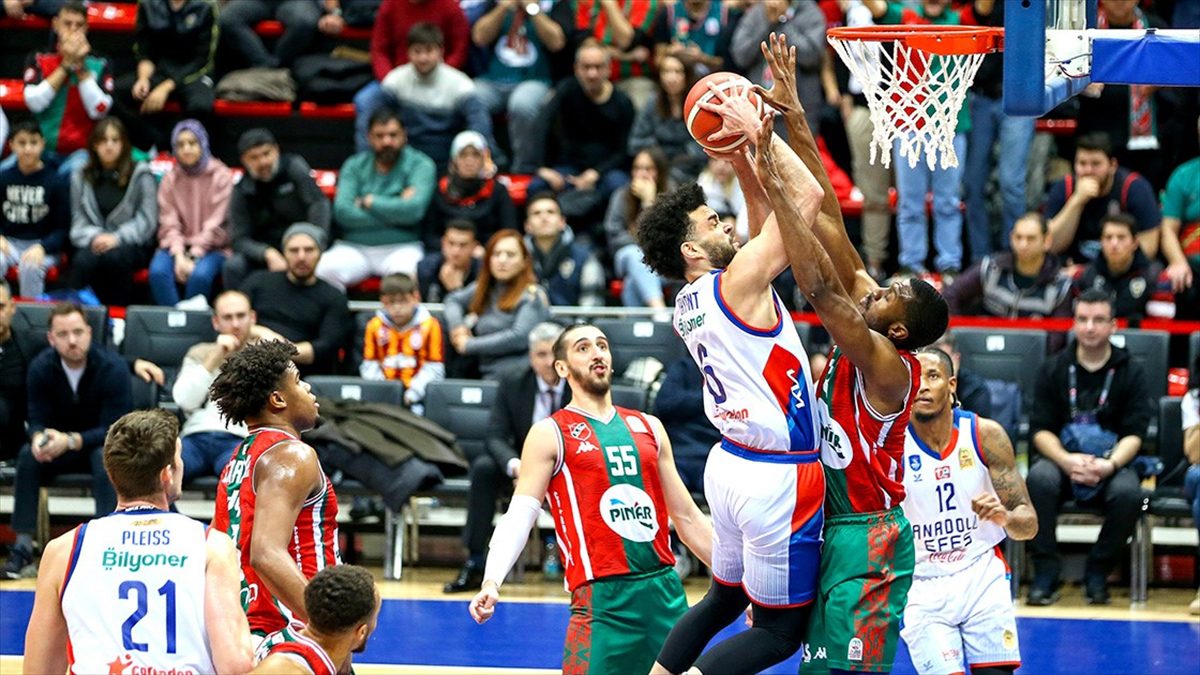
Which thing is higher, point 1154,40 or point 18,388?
point 1154,40

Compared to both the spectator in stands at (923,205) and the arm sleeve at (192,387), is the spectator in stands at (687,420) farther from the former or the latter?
the arm sleeve at (192,387)

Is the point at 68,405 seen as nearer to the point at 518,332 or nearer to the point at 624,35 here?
the point at 518,332

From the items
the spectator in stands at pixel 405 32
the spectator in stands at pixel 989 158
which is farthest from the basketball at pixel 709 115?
the spectator in stands at pixel 405 32

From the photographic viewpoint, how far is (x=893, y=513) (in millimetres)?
5797

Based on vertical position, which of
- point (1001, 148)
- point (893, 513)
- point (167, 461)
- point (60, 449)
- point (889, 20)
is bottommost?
point (60, 449)

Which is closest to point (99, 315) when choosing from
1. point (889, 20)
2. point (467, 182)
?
point (467, 182)

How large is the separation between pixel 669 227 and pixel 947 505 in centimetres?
194

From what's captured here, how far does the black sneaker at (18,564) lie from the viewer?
10.3 metres

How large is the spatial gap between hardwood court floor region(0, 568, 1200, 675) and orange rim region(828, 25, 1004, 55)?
11.6 ft

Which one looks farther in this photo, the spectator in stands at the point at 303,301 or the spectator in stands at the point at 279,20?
the spectator in stands at the point at 279,20

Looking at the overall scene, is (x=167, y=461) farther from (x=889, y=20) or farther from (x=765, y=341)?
(x=889, y=20)

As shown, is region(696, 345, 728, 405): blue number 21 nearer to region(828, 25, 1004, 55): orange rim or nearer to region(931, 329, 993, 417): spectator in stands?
region(828, 25, 1004, 55): orange rim

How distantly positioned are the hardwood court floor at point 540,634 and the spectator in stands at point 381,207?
108 inches

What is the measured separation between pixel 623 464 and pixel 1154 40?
2372 mm
